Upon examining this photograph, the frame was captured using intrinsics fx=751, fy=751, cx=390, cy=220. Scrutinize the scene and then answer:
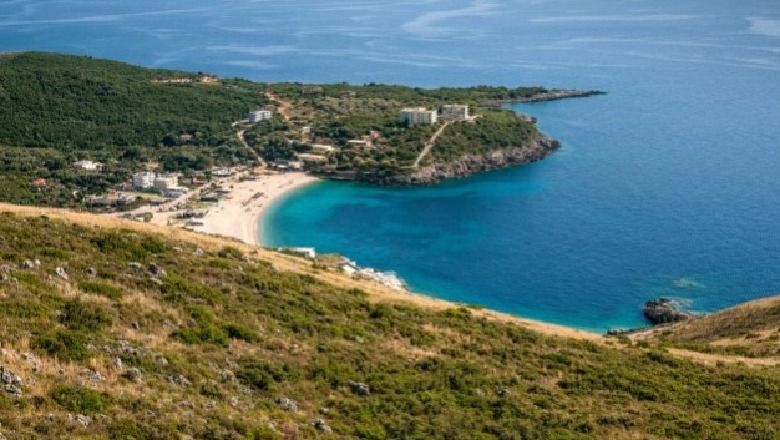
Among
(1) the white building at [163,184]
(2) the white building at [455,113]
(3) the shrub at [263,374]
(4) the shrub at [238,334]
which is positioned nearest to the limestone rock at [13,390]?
(3) the shrub at [263,374]

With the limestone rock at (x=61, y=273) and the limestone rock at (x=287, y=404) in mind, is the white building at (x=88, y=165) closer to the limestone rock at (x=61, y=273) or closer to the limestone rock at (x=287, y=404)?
the limestone rock at (x=61, y=273)

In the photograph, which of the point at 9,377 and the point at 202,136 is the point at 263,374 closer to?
the point at 9,377

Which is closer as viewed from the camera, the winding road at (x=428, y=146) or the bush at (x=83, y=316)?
the bush at (x=83, y=316)

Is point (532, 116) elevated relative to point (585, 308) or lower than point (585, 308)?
elevated

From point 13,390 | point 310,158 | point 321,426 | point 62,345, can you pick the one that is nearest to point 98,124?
point 310,158

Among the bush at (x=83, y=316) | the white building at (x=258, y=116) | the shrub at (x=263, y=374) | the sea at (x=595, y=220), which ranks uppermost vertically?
the white building at (x=258, y=116)

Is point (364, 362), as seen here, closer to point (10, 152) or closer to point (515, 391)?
point (515, 391)

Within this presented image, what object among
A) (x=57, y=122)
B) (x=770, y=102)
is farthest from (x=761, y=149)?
(x=57, y=122)
